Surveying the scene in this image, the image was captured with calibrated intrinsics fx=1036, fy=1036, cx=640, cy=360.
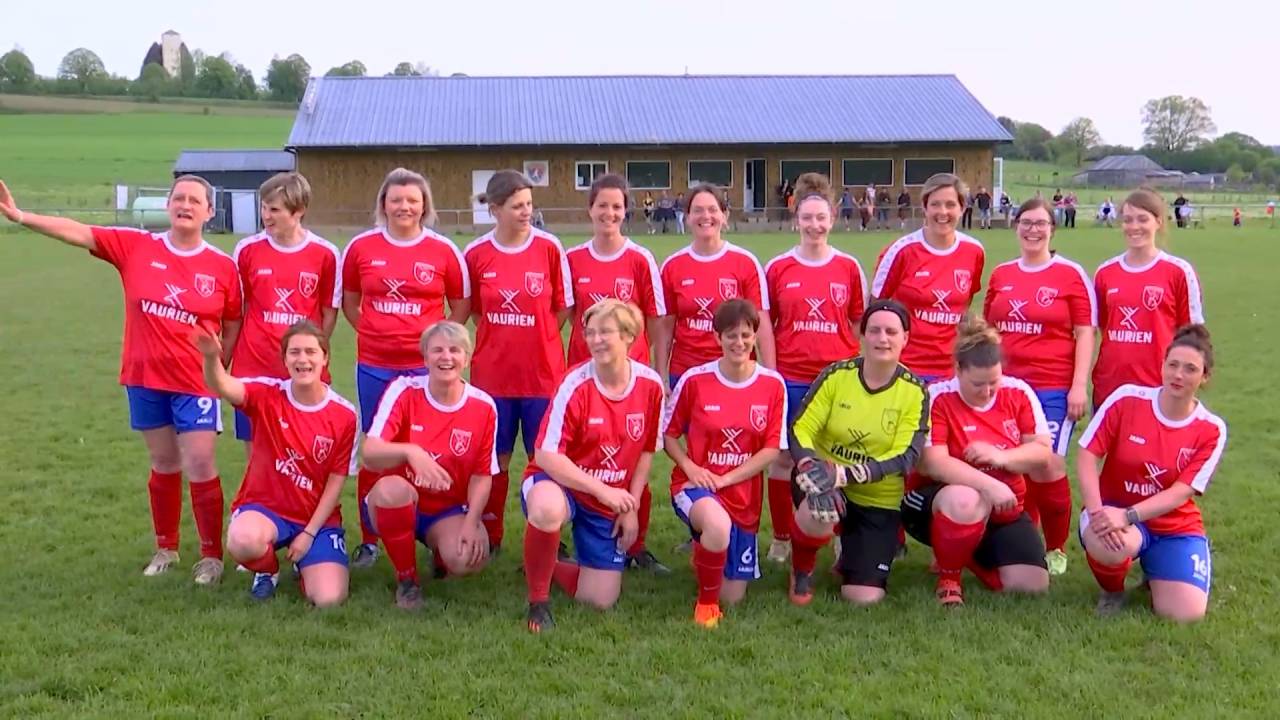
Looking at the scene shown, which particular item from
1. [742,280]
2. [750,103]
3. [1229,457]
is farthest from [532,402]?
[750,103]

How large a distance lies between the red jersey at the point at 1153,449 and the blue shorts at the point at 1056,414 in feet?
1.62

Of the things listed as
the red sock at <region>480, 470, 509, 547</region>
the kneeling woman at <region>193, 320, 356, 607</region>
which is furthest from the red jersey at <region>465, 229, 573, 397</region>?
the kneeling woman at <region>193, 320, 356, 607</region>

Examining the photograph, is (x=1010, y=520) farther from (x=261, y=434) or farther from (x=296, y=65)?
(x=296, y=65)

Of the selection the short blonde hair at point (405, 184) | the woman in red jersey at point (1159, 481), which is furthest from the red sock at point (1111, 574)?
the short blonde hair at point (405, 184)

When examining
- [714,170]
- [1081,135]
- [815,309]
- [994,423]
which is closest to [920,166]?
[714,170]

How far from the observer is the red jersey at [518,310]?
480 centimetres

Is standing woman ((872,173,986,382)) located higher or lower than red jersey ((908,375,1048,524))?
higher

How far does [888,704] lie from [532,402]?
2.25m

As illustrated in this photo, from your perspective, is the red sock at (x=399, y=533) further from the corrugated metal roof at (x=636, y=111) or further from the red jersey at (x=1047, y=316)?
the corrugated metal roof at (x=636, y=111)

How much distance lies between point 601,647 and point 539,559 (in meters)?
0.45

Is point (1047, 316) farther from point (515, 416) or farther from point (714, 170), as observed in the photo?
point (714, 170)

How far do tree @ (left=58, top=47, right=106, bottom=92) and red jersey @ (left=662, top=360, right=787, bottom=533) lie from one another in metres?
103

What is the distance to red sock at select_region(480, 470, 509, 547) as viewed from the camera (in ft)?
16.0

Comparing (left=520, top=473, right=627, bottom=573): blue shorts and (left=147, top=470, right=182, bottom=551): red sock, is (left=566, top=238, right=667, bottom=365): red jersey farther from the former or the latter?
(left=147, top=470, right=182, bottom=551): red sock
